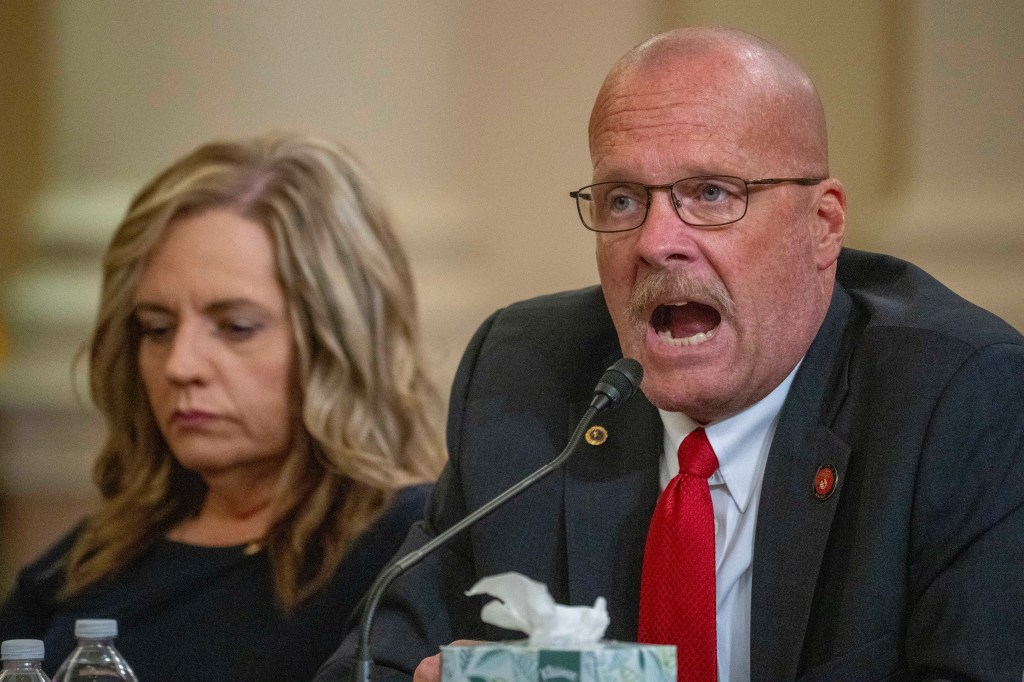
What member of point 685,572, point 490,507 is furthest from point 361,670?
point 685,572

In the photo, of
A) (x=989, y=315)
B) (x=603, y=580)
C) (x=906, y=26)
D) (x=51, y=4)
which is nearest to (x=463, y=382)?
(x=603, y=580)

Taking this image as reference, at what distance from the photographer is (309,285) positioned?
8.99 ft

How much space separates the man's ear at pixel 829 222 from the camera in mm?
1955

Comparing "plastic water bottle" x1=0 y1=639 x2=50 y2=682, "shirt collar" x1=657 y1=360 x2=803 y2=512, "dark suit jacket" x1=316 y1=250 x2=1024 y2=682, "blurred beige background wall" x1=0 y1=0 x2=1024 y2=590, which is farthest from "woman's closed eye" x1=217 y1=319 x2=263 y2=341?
"shirt collar" x1=657 y1=360 x2=803 y2=512

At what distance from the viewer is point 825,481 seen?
183cm

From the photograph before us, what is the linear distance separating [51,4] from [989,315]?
344 cm

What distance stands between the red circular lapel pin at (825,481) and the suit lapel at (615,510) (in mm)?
268

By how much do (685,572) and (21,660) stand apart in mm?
907

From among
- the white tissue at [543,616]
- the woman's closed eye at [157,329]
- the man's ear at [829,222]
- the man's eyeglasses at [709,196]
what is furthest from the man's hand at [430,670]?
the woman's closed eye at [157,329]

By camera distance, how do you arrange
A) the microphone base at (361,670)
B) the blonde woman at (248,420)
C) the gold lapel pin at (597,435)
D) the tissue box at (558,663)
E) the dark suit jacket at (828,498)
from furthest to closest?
the blonde woman at (248,420) < the gold lapel pin at (597,435) < the dark suit jacket at (828,498) < the microphone base at (361,670) < the tissue box at (558,663)

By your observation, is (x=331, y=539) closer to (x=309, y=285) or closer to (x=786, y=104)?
(x=309, y=285)

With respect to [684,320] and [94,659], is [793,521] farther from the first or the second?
[94,659]

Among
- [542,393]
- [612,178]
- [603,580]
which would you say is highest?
[612,178]

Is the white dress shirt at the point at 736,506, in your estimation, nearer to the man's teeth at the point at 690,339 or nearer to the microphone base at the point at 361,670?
the man's teeth at the point at 690,339
